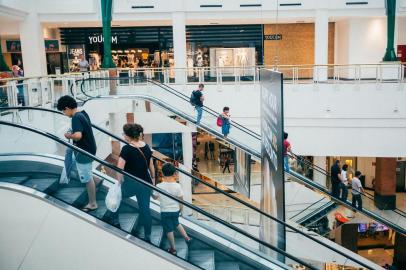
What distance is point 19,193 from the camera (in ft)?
16.2

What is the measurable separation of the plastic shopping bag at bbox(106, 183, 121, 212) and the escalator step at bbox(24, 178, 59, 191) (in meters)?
0.73

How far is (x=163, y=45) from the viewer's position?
77.0ft

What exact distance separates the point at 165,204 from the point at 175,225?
0.82ft

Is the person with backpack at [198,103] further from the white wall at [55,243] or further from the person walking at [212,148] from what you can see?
the person walking at [212,148]

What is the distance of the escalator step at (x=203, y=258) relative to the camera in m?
4.68

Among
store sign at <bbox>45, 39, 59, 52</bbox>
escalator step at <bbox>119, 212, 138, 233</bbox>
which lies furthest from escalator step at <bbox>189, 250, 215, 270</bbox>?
store sign at <bbox>45, 39, 59, 52</bbox>

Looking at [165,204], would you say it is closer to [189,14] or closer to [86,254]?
[86,254]

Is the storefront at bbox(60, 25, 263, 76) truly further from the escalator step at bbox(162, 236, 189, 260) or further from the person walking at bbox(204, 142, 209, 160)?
the escalator step at bbox(162, 236, 189, 260)

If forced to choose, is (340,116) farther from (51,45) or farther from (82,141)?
(51,45)

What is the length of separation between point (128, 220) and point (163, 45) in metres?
19.6

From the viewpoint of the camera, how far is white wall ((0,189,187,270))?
185 inches

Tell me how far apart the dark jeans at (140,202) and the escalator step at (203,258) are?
52cm

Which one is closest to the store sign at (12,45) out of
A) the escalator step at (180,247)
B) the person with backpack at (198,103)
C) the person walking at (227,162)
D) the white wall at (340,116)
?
the person walking at (227,162)

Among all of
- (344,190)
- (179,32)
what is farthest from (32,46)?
(344,190)
